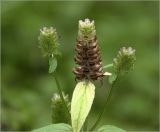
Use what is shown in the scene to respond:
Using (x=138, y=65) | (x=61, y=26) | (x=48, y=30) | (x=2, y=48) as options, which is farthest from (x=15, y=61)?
(x=48, y=30)

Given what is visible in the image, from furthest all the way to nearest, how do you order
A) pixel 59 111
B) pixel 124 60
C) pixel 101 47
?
pixel 101 47
pixel 59 111
pixel 124 60

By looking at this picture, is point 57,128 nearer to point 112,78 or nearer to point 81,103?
point 81,103

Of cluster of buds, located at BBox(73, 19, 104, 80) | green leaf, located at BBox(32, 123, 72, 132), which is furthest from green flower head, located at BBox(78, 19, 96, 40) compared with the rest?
green leaf, located at BBox(32, 123, 72, 132)

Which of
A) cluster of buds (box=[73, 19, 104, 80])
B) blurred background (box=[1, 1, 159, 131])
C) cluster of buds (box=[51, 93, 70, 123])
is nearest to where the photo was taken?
cluster of buds (box=[73, 19, 104, 80])

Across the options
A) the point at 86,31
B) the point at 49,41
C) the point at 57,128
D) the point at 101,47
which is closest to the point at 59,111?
the point at 57,128

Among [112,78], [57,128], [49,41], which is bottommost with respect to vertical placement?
[57,128]

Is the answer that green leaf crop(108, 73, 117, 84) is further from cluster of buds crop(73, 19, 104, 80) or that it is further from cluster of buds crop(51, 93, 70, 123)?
cluster of buds crop(51, 93, 70, 123)
